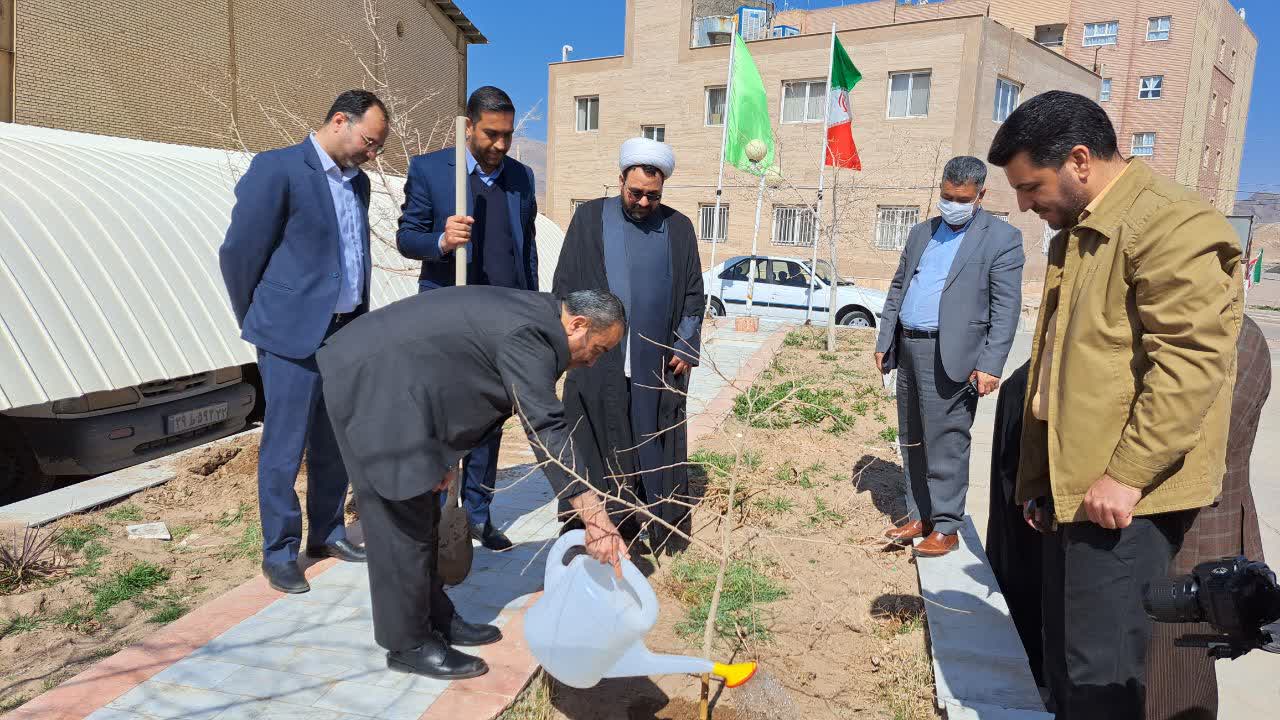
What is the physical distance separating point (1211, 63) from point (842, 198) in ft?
90.9

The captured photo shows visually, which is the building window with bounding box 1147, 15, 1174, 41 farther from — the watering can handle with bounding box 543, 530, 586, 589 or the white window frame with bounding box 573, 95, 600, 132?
the watering can handle with bounding box 543, 530, 586, 589

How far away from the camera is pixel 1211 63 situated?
38.0 meters

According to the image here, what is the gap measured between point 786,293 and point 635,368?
453 inches

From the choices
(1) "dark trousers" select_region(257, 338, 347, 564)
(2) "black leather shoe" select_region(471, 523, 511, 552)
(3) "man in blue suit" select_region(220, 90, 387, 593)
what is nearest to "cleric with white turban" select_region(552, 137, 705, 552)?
(2) "black leather shoe" select_region(471, 523, 511, 552)

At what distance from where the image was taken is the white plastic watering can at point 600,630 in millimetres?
2207

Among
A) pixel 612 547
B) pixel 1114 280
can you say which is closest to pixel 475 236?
pixel 612 547

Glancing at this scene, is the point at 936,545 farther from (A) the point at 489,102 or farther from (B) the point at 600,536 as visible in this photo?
(A) the point at 489,102

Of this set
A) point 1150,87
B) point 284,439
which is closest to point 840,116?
point 284,439

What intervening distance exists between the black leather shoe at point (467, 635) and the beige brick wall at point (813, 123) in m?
18.0

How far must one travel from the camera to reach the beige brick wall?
868 inches

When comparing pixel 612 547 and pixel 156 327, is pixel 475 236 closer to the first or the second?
pixel 612 547

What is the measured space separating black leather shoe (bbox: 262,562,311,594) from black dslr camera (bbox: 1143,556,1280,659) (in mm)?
2927

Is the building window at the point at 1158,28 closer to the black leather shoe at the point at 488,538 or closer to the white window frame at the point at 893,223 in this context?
the white window frame at the point at 893,223

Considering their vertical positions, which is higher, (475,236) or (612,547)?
(475,236)
